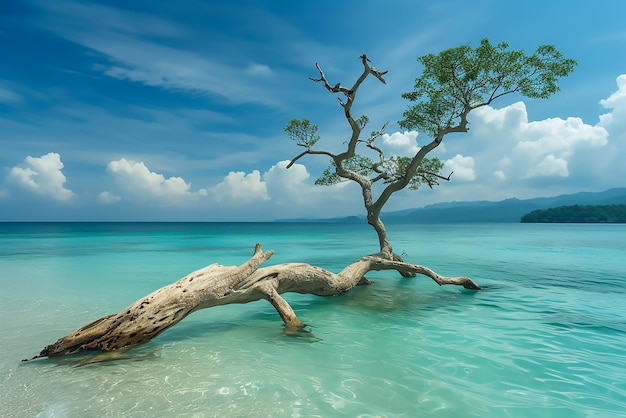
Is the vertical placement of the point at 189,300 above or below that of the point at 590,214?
below

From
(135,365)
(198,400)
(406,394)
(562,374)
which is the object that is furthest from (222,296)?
(562,374)

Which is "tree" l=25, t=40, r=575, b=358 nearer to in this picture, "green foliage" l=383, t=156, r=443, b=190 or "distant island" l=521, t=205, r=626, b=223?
"green foliage" l=383, t=156, r=443, b=190

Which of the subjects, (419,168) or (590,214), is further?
(590,214)

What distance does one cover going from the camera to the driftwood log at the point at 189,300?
598 cm

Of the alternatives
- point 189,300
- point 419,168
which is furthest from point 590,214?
point 189,300

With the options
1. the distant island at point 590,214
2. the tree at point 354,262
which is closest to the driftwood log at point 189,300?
the tree at point 354,262

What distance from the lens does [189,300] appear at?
664cm

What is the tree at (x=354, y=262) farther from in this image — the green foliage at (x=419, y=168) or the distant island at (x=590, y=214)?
the distant island at (x=590, y=214)

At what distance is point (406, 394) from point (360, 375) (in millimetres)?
803

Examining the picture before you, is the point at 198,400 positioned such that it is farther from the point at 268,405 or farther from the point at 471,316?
the point at 471,316

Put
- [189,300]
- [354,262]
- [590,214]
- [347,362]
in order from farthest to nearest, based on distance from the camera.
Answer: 1. [590,214]
2. [354,262]
3. [189,300]
4. [347,362]

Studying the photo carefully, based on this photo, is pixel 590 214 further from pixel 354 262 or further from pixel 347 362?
pixel 347 362

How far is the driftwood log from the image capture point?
19.6ft

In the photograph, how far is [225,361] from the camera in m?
5.89
